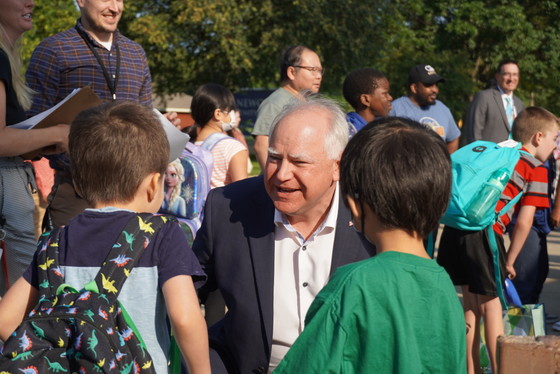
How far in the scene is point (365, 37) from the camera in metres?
32.0

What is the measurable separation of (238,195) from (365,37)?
29.4m

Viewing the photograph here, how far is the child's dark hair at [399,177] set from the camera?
219 centimetres

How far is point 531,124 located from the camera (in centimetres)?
571

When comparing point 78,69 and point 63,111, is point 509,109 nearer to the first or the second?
point 78,69

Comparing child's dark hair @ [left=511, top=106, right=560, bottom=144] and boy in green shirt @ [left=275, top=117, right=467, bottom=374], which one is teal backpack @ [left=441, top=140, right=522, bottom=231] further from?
boy in green shirt @ [left=275, top=117, right=467, bottom=374]

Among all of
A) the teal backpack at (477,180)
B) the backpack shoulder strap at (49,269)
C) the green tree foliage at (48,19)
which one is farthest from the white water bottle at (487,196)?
the green tree foliage at (48,19)

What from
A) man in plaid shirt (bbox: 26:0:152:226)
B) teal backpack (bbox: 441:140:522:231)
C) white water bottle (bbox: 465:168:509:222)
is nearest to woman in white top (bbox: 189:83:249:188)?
man in plaid shirt (bbox: 26:0:152:226)

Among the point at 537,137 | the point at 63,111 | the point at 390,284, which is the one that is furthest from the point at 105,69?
the point at 537,137

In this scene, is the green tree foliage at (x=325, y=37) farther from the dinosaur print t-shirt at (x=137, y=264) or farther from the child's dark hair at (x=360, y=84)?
the dinosaur print t-shirt at (x=137, y=264)

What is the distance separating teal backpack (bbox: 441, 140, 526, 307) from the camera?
182 inches

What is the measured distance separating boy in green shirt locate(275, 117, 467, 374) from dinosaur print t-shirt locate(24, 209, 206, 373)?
A: 0.57 m

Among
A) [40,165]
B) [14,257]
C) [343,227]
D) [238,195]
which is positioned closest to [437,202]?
[343,227]

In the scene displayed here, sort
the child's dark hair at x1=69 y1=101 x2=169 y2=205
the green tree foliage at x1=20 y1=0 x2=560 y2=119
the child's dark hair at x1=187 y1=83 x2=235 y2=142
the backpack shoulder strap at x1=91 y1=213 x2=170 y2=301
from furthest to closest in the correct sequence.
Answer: the green tree foliage at x1=20 y1=0 x2=560 y2=119
the child's dark hair at x1=187 y1=83 x2=235 y2=142
the child's dark hair at x1=69 y1=101 x2=169 y2=205
the backpack shoulder strap at x1=91 y1=213 x2=170 y2=301

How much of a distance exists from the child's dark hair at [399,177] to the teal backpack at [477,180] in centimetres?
240
